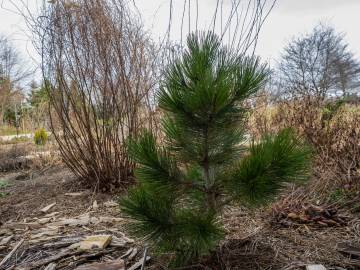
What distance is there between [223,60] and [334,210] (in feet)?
4.12

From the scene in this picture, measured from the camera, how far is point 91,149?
9.57 feet

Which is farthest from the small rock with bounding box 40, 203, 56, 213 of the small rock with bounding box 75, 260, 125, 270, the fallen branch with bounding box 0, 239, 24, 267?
the small rock with bounding box 75, 260, 125, 270

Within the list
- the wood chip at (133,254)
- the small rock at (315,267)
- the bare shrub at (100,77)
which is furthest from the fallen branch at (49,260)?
the bare shrub at (100,77)

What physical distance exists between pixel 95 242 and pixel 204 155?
88 cm

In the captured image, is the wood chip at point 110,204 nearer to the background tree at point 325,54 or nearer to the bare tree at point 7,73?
the bare tree at point 7,73

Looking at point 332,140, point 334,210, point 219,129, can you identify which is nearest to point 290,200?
point 334,210

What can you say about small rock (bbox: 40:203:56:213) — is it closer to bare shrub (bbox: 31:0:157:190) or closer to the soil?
the soil

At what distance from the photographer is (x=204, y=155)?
1.14 metres

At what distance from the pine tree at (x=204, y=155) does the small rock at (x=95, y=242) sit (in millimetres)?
567

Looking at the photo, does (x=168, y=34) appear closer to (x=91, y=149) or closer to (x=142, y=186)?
(x=91, y=149)

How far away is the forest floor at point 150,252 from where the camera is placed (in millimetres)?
1330

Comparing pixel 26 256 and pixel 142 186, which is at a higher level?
pixel 142 186

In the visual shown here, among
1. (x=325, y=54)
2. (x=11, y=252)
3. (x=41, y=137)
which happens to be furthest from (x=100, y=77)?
(x=325, y=54)

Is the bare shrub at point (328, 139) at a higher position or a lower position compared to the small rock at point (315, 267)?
higher
